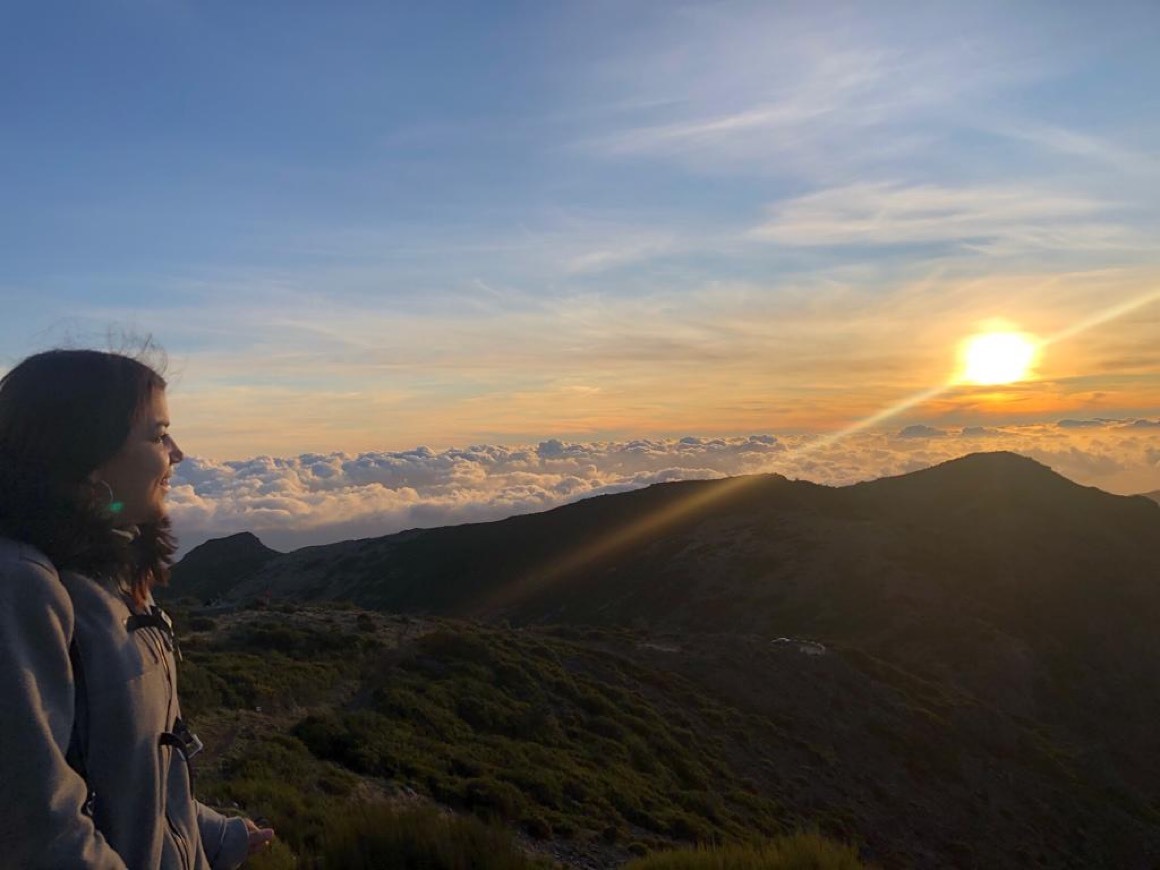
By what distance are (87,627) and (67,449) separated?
0.52 meters

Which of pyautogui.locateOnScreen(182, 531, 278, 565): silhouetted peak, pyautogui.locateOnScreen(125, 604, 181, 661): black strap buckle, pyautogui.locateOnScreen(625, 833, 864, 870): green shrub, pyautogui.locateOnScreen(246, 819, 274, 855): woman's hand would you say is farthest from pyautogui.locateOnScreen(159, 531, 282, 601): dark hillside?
pyautogui.locateOnScreen(125, 604, 181, 661): black strap buckle

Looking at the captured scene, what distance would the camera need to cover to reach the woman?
2094mm

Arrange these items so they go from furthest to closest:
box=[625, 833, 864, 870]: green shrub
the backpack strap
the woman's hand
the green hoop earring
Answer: box=[625, 833, 864, 870]: green shrub < the woman's hand < the green hoop earring < the backpack strap

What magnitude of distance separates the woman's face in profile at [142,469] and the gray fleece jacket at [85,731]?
279mm

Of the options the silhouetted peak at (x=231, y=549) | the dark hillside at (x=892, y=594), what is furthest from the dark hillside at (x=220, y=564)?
the dark hillside at (x=892, y=594)

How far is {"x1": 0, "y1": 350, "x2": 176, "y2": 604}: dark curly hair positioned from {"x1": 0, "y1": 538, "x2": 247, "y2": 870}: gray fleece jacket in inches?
3.6

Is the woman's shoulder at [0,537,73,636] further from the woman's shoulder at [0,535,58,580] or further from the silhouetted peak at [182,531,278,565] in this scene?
the silhouetted peak at [182,531,278,565]

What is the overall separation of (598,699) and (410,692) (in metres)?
8.10

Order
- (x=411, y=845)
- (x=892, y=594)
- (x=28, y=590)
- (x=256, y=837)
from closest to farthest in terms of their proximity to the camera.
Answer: (x=28, y=590)
(x=256, y=837)
(x=411, y=845)
(x=892, y=594)

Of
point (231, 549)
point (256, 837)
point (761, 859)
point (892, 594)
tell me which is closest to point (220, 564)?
point (231, 549)

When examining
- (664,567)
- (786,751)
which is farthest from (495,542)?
(786,751)

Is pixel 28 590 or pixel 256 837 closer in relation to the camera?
pixel 28 590

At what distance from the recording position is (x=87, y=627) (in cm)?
235

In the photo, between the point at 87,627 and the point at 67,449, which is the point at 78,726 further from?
the point at 67,449
